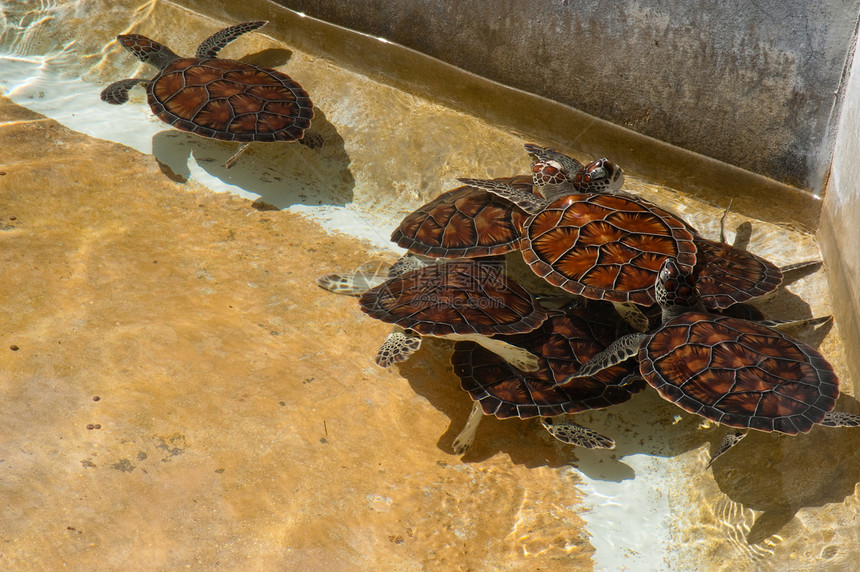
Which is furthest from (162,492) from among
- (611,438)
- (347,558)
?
(611,438)

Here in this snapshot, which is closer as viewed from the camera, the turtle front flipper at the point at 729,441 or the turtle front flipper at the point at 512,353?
the turtle front flipper at the point at 729,441

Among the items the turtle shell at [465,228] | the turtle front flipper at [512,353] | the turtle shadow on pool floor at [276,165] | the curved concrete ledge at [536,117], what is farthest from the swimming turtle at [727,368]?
the turtle shadow on pool floor at [276,165]

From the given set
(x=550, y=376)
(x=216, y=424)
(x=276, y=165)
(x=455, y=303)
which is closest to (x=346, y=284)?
(x=455, y=303)

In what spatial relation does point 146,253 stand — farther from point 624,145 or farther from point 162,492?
point 624,145

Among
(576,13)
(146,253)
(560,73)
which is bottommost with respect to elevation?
(146,253)

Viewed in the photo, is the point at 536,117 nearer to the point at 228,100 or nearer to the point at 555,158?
the point at 555,158

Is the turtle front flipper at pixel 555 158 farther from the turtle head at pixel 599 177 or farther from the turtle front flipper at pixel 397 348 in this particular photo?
the turtle front flipper at pixel 397 348
